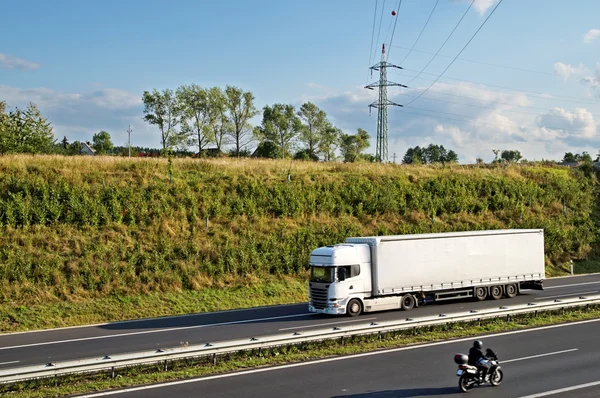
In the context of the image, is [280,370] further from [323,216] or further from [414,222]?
[414,222]

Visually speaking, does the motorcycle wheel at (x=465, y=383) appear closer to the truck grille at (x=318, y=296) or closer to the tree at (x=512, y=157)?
the truck grille at (x=318, y=296)

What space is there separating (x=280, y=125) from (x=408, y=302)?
60222 mm

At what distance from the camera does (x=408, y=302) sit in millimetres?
26219

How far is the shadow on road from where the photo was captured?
12.6 metres

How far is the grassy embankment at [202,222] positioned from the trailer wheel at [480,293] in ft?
31.8

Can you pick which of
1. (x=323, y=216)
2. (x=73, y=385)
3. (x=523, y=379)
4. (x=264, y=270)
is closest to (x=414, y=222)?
(x=323, y=216)

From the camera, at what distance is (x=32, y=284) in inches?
1088

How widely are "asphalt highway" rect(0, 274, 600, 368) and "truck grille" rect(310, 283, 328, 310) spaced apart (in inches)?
22.1

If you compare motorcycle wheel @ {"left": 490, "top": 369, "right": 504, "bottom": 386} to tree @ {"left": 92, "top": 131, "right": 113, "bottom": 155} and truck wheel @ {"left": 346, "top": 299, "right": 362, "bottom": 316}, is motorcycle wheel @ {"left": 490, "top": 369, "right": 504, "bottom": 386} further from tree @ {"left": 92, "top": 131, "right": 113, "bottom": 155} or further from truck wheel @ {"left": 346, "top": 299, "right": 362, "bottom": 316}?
tree @ {"left": 92, "top": 131, "right": 113, "bottom": 155}

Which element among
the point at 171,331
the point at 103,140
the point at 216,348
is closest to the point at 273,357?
the point at 216,348

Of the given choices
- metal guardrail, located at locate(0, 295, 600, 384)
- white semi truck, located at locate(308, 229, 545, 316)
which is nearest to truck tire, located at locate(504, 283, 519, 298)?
white semi truck, located at locate(308, 229, 545, 316)

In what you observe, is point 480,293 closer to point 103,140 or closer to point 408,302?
point 408,302

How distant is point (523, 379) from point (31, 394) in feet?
38.5

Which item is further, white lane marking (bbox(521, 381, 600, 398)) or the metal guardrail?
the metal guardrail
